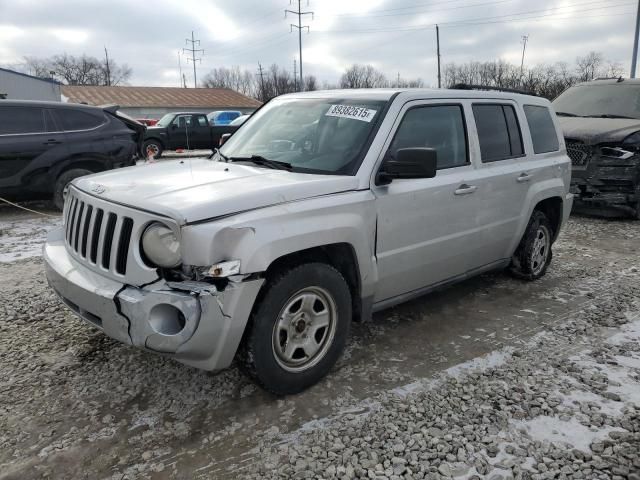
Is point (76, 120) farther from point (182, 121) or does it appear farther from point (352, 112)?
point (182, 121)

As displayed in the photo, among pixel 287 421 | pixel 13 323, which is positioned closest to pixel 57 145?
pixel 13 323

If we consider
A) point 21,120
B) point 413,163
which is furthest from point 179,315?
point 21,120

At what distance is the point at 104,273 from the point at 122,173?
3.18ft

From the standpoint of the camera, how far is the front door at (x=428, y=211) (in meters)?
3.46

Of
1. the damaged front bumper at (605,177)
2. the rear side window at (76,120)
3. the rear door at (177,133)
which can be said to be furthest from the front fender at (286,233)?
the rear door at (177,133)

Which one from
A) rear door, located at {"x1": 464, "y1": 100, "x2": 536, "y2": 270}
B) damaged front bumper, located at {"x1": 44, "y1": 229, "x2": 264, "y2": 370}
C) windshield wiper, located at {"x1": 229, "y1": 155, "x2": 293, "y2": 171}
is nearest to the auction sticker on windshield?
windshield wiper, located at {"x1": 229, "y1": 155, "x2": 293, "y2": 171}

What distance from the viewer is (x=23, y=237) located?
22.4ft

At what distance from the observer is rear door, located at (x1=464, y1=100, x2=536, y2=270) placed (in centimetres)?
423

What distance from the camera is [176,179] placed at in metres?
3.21

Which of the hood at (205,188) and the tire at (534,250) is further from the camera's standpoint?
the tire at (534,250)

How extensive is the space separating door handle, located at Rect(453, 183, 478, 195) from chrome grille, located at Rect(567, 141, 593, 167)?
5053 mm

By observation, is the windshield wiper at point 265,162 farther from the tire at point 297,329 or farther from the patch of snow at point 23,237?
the patch of snow at point 23,237

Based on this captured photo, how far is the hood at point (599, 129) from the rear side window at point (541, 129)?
10.8 ft

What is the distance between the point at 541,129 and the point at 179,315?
409 cm
